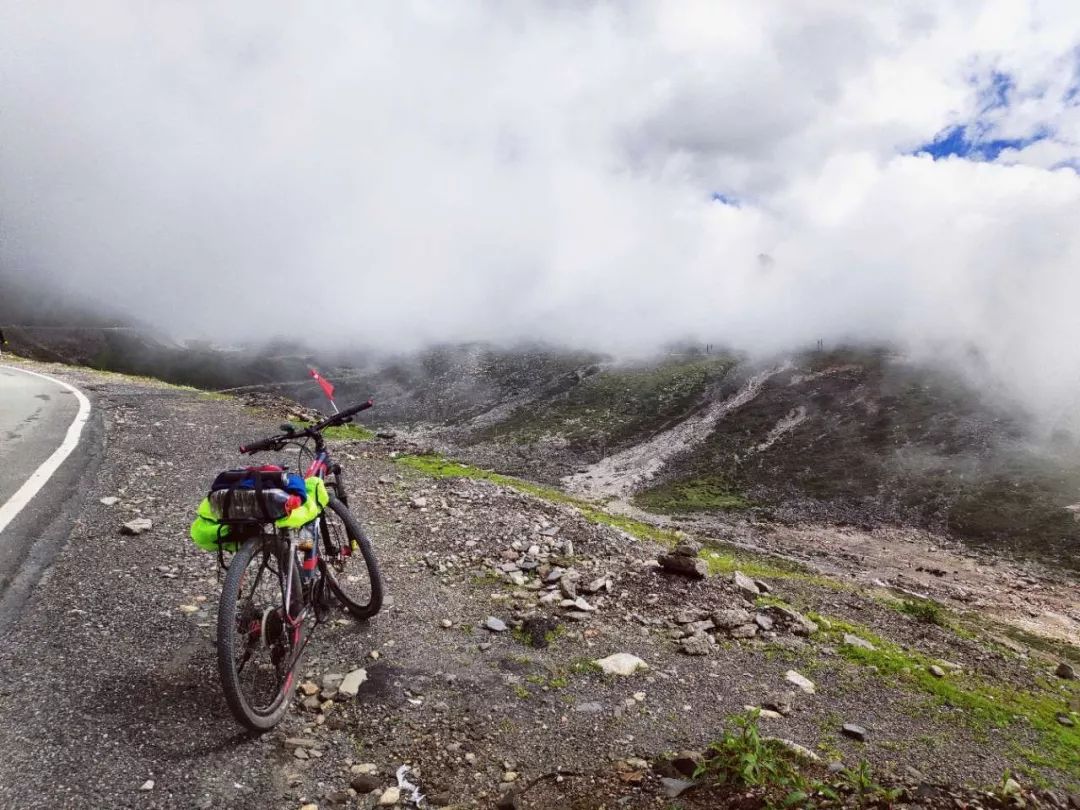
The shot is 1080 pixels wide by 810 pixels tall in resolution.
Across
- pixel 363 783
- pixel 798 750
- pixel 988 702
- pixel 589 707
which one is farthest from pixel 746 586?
pixel 363 783

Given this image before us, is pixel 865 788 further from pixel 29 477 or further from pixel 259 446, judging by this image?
pixel 29 477

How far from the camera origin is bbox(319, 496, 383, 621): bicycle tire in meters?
7.21

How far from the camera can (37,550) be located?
826cm

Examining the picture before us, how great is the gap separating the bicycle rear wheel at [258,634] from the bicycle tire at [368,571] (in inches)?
46.3

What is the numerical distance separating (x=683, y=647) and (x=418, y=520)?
602 cm

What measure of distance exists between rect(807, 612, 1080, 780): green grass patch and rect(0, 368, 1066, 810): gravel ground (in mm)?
359

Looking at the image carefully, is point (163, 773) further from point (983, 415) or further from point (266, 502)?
point (983, 415)

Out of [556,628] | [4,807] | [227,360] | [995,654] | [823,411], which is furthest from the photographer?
[227,360]

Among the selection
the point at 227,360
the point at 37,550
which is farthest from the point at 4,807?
the point at 227,360

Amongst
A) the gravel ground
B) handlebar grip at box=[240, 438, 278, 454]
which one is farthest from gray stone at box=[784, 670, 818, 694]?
handlebar grip at box=[240, 438, 278, 454]

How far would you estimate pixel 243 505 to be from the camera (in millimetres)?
5348

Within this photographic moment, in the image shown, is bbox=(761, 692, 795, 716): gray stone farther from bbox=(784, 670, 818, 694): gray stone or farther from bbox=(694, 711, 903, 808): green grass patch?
bbox=(694, 711, 903, 808): green grass patch

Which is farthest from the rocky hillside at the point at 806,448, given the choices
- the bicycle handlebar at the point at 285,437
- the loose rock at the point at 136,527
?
the bicycle handlebar at the point at 285,437

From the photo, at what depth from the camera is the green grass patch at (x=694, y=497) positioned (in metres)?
47.5
